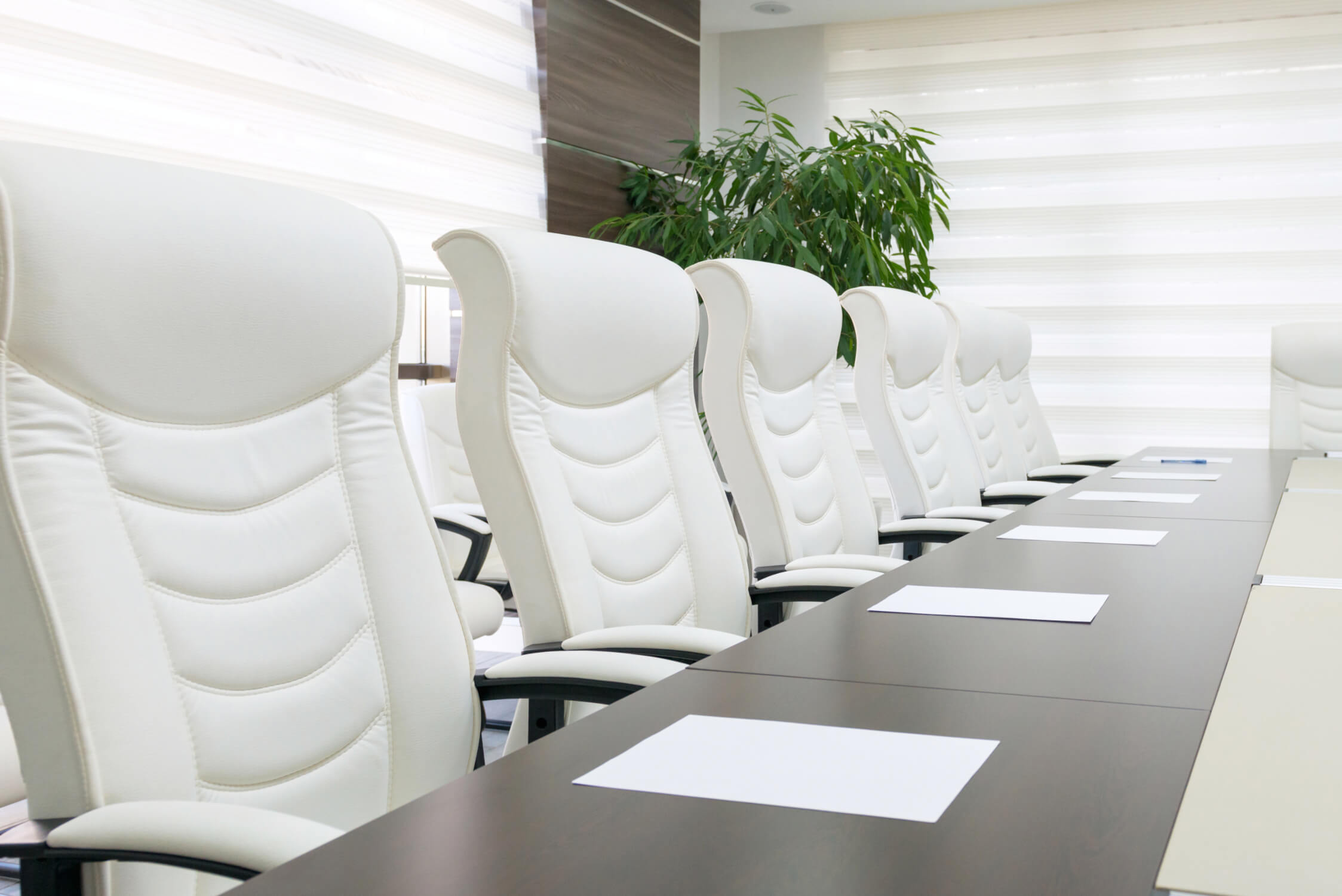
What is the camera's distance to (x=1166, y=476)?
376 cm

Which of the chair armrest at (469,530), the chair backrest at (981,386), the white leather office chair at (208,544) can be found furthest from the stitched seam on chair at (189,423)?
the chair backrest at (981,386)

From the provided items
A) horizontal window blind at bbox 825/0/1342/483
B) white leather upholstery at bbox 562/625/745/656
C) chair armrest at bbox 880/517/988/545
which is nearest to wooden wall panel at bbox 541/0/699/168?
horizontal window blind at bbox 825/0/1342/483

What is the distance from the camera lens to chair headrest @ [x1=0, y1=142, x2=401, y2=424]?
43.9 inches

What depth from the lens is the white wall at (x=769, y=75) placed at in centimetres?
660

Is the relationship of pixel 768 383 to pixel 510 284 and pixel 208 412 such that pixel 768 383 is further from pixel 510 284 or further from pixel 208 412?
pixel 208 412

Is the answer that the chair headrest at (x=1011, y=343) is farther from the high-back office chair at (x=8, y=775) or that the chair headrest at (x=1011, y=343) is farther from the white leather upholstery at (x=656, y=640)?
the high-back office chair at (x=8, y=775)

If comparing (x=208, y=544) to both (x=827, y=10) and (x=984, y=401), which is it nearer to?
(x=984, y=401)

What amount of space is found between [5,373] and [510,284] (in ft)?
2.51

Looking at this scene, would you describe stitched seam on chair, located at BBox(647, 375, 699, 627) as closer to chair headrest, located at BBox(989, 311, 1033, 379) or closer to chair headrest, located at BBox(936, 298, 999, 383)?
chair headrest, located at BBox(936, 298, 999, 383)

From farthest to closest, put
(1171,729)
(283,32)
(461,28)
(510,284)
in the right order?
(461,28) → (283,32) → (510,284) → (1171,729)

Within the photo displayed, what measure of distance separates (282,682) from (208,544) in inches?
6.7

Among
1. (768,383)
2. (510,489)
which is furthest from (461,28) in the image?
(510,489)

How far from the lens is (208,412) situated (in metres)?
1.29

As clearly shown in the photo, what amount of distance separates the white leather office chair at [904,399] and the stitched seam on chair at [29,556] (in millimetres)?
2349
